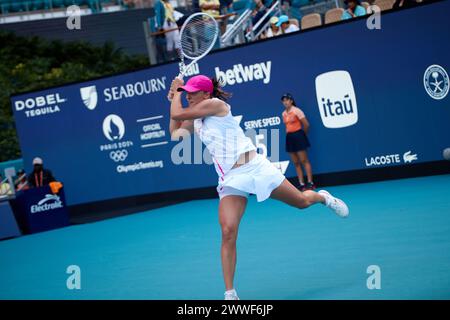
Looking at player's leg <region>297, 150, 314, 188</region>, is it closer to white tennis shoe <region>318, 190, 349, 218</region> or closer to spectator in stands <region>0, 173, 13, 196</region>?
white tennis shoe <region>318, 190, 349, 218</region>

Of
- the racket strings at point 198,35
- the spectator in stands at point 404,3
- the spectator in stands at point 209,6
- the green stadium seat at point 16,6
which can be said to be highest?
the green stadium seat at point 16,6

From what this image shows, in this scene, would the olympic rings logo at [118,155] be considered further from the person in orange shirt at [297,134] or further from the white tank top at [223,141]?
the white tank top at [223,141]

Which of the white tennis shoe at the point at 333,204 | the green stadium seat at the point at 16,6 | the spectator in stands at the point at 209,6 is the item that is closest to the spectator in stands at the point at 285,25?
the spectator in stands at the point at 209,6

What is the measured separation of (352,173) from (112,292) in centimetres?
787

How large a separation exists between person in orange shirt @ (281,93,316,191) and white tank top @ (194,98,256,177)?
8375 mm

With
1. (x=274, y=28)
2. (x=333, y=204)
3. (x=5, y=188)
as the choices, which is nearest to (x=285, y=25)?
(x=274, y=28)

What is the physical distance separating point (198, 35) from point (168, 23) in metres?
9.67

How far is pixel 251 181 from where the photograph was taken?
6.80 meters

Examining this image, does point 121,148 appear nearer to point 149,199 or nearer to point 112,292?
point 149,199

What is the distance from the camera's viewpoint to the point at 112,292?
323 inches

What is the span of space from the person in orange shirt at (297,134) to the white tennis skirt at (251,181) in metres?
8.34

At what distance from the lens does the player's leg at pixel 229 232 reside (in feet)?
21.5

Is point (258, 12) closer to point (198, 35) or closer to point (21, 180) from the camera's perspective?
point (21, 180)

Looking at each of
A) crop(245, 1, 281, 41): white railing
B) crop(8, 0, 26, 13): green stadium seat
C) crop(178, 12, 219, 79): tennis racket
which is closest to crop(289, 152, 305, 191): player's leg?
crop(245, 1, 281, 41): white railing
